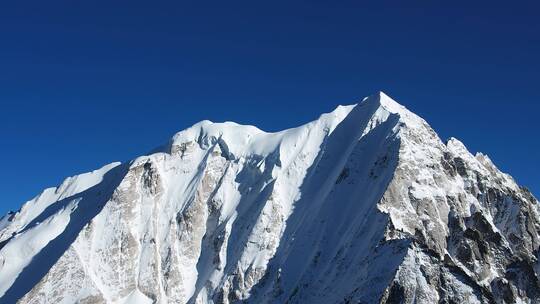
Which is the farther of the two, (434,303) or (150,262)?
(150,262)

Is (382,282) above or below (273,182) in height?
below

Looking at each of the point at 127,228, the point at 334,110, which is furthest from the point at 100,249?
the point at 334,110

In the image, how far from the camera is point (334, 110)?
195 m

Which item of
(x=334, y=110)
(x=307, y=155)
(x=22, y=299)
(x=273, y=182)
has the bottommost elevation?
(x=22, y=299)

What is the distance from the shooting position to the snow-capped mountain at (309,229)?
4815 inches

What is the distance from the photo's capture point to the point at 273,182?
17750 cm

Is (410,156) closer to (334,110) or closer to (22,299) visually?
(334,110)

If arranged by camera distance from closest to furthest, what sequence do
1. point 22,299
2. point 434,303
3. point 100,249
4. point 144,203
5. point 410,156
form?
point 434,303, point 410,156, point 22,299, point 100,249, point 144,203

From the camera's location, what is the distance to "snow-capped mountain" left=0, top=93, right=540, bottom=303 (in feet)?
401

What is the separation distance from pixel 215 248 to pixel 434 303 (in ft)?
272

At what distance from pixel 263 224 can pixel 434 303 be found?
70.5 meters

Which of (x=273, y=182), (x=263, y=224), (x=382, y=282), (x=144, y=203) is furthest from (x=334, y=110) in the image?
(x=382, y=282)

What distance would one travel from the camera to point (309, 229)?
154 metres

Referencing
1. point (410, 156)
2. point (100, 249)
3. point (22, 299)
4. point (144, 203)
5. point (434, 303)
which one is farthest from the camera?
point (144, 203)
